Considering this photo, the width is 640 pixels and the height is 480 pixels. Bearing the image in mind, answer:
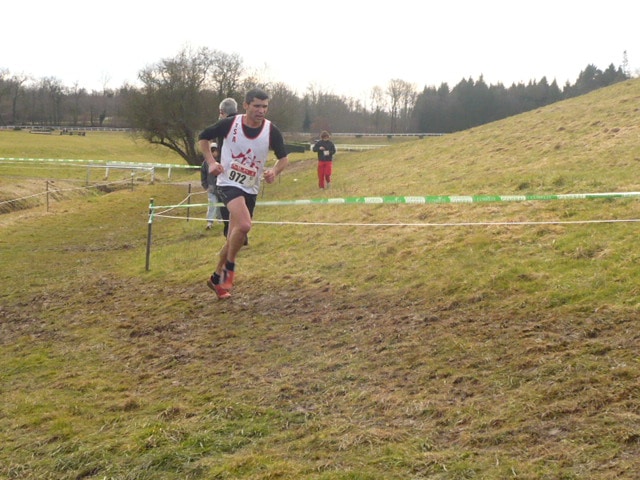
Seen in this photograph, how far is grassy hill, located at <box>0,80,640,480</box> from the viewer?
3949 millimetres

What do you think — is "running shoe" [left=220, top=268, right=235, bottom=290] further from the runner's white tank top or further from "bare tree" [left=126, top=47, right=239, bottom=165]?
"bare tree" [left=126, top=47, right=239, bottom=165]

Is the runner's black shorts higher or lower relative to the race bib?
lower

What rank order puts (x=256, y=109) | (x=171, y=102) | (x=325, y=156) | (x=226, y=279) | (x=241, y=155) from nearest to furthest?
(x=256, y=109)
(x=241, y=155)
(x=226, y=279)
(x=325, y=156)
(x=171, y=102)

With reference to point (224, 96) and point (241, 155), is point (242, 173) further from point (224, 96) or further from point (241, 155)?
point (224, 96)

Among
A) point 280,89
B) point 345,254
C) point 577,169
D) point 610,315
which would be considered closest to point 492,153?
point 577,169

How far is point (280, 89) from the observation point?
60031 millimetres

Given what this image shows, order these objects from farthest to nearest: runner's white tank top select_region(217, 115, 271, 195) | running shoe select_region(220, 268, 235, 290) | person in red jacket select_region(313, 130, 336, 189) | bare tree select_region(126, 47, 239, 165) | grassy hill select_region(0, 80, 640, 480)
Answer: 1. bare tree select_region(126, 47, 239, 165)
2. person in red jacket select_region(313, 130, 336, 189)
3. running shoe select_region(220, 268, 235, 290)
4. runner's white tank top select_region(217, 115, 271, 195)
5. grassy hill select_region(0, 80, 640, 480)

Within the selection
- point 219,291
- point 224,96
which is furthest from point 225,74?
point 219,291

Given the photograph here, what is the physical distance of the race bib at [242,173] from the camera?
7625 millimetres

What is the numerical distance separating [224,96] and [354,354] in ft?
148

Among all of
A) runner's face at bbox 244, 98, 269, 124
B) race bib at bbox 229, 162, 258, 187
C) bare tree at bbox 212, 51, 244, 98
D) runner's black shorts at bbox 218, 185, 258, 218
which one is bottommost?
runner's black shorts at bbox 218, 185, 258, 218

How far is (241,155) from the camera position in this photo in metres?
7.62

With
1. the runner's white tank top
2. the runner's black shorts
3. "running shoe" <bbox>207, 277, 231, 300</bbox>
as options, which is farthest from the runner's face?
"running shoe" <bbox>207, 277, 231, 300</bbox>

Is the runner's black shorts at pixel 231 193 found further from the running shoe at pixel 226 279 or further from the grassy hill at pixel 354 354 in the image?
the grassy hill at pixel 354 354
